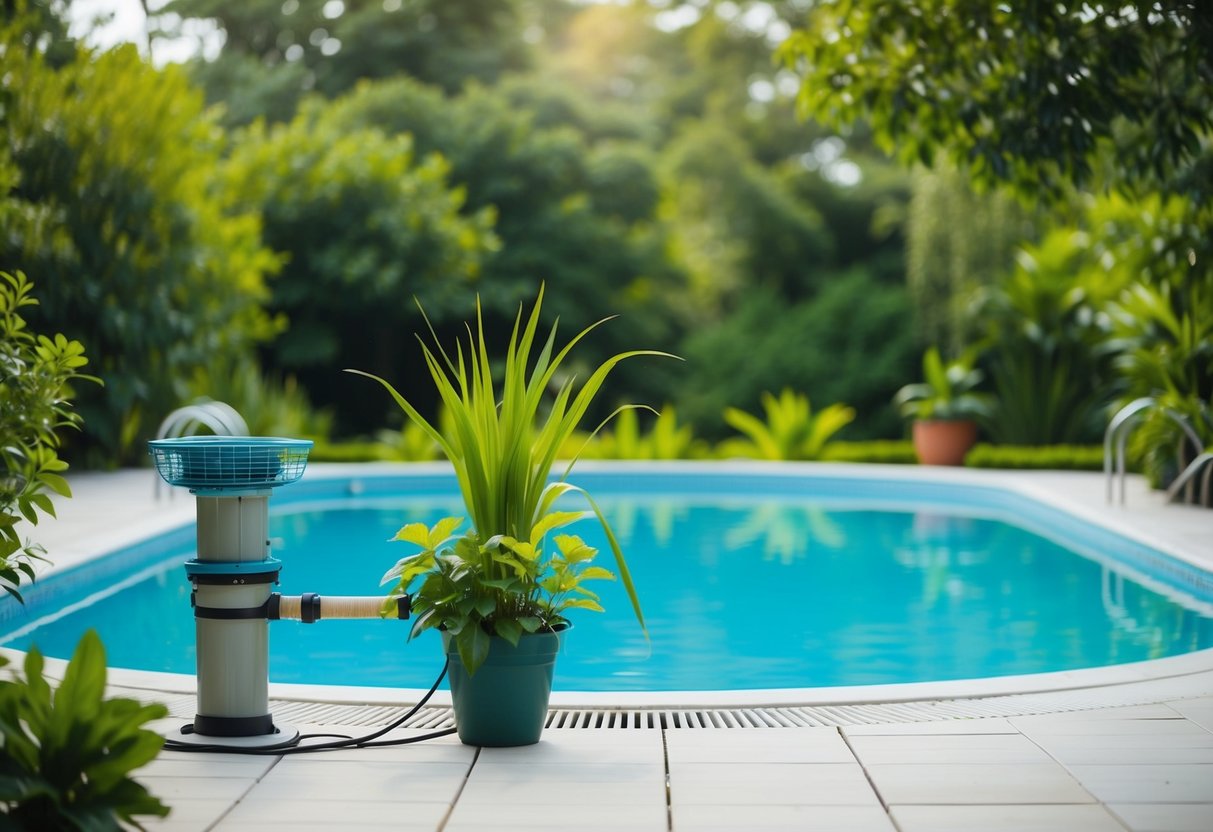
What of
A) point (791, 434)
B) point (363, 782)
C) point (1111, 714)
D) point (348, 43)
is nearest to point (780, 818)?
point (363, 782)

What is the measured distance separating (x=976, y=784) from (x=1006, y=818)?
22 centimetres

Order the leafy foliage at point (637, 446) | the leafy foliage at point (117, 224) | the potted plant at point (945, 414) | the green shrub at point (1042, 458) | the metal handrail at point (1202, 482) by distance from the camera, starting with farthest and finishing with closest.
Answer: the leafy foliage at point (637, 446) → the potted plant at point (945, 414) → the green shrub at point (1042, 458) → the leafy foliage at point (117, 224) → the metal handrail at point (1202, 482)

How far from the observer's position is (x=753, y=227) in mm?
18500

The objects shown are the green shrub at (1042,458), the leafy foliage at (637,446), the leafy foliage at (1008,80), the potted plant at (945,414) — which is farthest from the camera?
the leafy foliage at (637,446)

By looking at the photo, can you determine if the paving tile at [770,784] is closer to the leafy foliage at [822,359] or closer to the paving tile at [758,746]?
the paving tile at [758,746]

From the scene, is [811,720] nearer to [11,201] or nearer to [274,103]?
[11,201]

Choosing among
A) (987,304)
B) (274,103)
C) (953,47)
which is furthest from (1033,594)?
(274,103)

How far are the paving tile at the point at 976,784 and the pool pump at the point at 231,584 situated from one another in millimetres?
1190

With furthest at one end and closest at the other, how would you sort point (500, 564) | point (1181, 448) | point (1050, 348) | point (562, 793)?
point (1050, 348) → point (1181, 448) → point (500, 564) → point (562, 793)

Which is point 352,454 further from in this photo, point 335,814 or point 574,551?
point 335,814

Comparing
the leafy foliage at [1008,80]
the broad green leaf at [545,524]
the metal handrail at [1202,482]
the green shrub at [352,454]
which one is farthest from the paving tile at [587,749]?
the green shrub at [352,454]

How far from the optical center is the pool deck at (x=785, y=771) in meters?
2.46

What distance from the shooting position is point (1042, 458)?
10977mm

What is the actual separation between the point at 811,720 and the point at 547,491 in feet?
3.13
